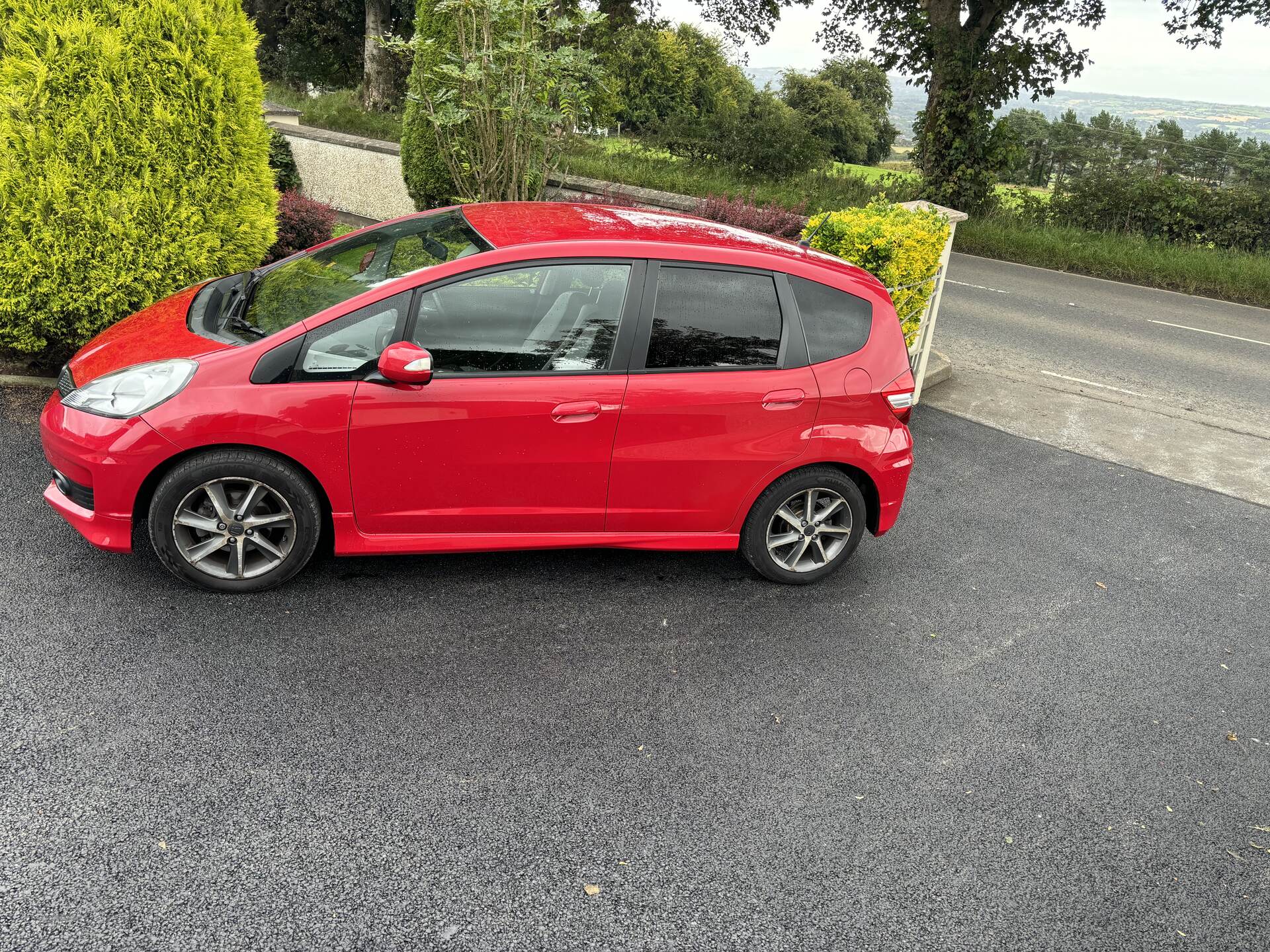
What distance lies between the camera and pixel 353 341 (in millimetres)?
4520

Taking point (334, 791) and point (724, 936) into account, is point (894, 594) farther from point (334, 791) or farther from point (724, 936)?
point (334, 791)

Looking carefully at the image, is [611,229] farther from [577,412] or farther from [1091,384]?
[1091,384]

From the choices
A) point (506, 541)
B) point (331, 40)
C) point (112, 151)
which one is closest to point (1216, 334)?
point (506, 541)

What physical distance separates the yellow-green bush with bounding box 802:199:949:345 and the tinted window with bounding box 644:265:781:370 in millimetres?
2415

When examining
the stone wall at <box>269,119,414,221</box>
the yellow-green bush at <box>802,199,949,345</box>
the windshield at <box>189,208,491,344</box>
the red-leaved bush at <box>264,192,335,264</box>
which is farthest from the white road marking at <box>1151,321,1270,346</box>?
the windshield at <box>189,208,491,344</box>

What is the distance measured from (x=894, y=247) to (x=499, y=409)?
3876 mm

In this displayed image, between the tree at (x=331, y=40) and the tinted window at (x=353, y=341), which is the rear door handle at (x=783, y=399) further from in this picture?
the tree at (x=331, y=40)

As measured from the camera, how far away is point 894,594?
5.45m

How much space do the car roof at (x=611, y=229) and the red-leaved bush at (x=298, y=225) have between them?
5.01 meters

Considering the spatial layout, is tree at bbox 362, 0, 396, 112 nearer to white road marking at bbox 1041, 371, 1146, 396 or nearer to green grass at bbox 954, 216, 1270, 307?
green grass at bbox 954, 216, 1270, 307

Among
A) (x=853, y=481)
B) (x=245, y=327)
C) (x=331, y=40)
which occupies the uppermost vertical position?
(x=331, y=40)

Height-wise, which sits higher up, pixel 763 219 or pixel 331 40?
pixel 331 40

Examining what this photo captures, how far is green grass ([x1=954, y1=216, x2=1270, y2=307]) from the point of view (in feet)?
56.1

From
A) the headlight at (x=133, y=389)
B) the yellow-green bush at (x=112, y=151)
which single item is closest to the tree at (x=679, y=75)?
the yellow-green bush at (x=112, y=151)
